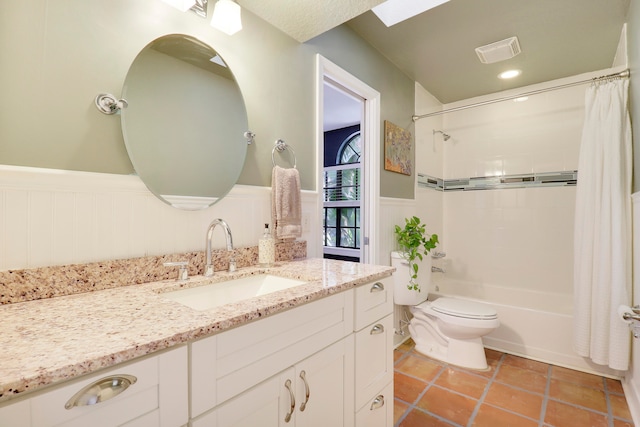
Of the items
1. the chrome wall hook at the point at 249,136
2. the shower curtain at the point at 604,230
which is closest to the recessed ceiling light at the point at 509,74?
the shower curtain at the point at 604,230

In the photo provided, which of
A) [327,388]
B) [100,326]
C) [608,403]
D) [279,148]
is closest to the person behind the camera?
[100,326]

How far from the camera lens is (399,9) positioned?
74.3 inches

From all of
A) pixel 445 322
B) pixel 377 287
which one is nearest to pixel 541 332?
pixel 445 322

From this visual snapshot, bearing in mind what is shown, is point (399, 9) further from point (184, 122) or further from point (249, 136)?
point (184, 122)

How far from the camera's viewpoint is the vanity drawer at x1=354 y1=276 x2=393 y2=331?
1.20 meters

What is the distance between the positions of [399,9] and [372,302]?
1805 mm

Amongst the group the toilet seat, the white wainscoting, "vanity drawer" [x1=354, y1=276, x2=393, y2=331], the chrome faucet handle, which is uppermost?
the white wainscoting

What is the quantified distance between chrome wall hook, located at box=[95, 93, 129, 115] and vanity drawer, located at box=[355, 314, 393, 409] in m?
1.20

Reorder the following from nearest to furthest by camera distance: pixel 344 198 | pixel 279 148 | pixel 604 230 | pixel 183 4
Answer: pixel 183 4, pixel 279 148, pixel 604 230, pixel 344 198

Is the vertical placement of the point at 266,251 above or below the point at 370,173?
below

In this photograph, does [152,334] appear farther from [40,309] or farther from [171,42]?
[171,42]

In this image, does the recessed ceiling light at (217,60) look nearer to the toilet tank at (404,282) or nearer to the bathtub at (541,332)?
the toilet tank at (404,282)

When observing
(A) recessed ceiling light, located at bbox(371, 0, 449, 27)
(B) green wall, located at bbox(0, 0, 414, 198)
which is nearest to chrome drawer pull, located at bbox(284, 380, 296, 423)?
(B) green wall, located at bbox(0, 0, 414, 198)

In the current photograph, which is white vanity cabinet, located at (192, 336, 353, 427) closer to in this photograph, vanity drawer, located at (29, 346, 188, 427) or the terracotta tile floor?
vanity drawer, located at (29, 346, 188, 427)
